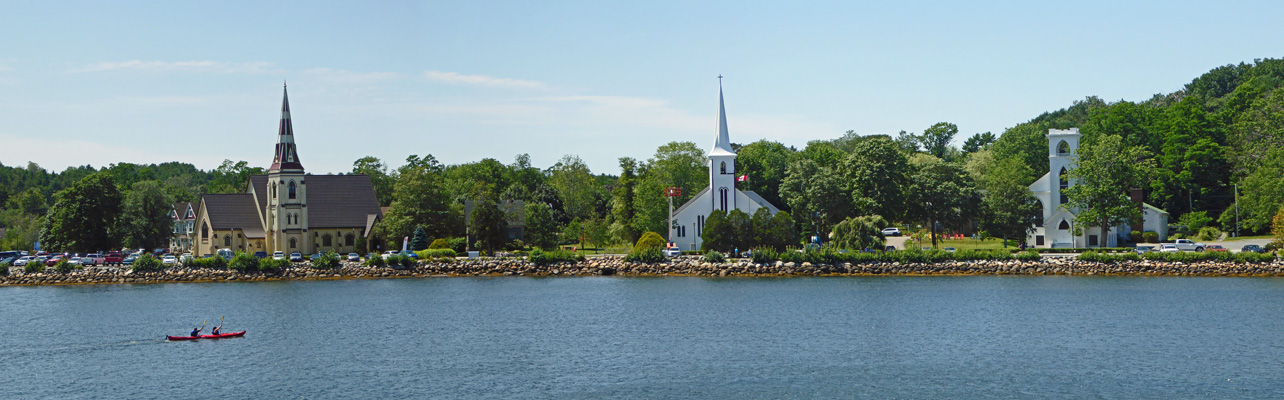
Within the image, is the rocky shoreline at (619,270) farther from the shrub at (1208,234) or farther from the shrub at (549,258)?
the shrub at (1208,234)

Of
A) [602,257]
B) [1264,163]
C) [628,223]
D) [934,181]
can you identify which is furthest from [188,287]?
[1264,163]

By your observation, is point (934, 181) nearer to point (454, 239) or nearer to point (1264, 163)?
point (1264, 163)

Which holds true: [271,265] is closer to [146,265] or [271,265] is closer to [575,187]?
[146,265]

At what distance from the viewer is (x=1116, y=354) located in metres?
38.1

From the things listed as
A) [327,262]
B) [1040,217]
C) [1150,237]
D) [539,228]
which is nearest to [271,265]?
[327,262]

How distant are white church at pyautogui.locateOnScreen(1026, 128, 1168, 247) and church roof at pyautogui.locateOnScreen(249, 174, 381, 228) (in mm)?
56816

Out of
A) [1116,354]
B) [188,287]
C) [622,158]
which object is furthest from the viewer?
[622,158]

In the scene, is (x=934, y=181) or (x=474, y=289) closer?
(x=474, y=289)

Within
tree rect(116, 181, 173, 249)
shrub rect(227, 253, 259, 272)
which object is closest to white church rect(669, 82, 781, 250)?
Result: shrub rect(227, 253, 259, 272)

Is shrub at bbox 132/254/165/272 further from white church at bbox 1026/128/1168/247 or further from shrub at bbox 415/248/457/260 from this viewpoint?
white church at bbox 1026/128/1168/247

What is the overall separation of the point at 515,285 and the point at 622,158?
1799 inches

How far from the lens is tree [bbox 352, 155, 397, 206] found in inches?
4830

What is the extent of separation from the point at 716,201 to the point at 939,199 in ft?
57.7

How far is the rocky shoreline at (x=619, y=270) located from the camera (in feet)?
223
